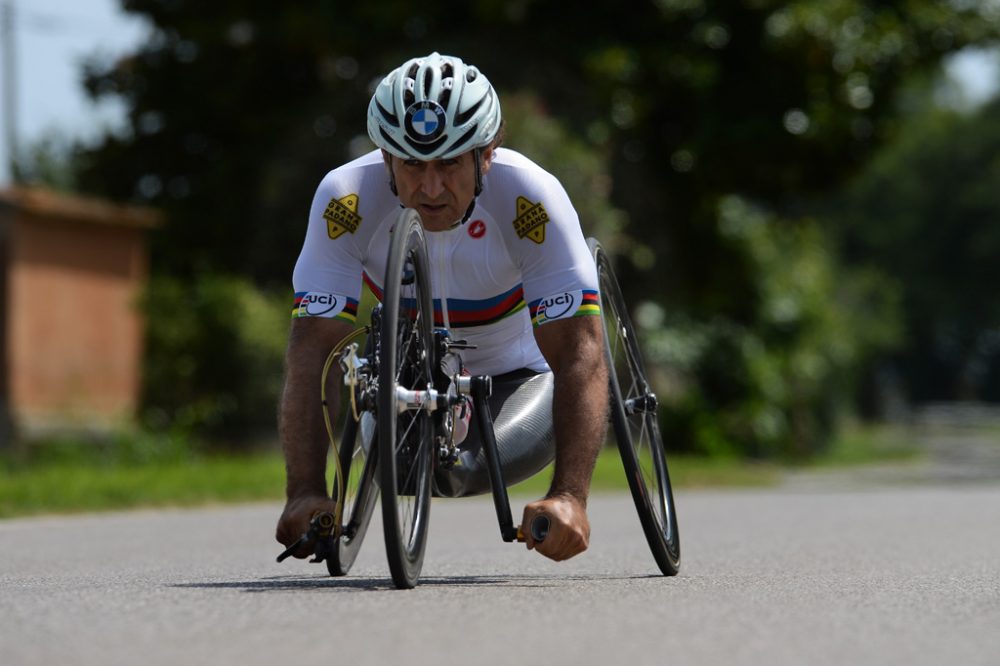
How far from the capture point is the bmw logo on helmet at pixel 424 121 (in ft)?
20.0

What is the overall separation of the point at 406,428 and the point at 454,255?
26.5 inches

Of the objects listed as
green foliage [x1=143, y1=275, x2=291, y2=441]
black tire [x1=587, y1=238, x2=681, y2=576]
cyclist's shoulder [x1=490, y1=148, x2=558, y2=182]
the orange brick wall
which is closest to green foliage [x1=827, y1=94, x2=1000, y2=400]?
green foliage [x1=143, y1=275, x2=291, y2=441]

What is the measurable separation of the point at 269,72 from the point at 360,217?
19.8 metres

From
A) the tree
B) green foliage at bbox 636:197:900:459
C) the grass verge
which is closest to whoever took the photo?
the grass verge

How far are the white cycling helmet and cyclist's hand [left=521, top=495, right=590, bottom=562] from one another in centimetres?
118

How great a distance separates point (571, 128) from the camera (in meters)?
22.7

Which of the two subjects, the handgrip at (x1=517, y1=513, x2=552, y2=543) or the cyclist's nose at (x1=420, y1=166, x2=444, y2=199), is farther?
the cyclist's nose at (x1=420, y1=166, x2=444, y2=199)

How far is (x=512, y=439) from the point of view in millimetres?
6668

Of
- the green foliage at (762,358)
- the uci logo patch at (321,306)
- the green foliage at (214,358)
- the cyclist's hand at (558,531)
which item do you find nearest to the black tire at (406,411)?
the uci logo patch at (321,306)

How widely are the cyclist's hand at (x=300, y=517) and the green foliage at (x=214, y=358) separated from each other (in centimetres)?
1503

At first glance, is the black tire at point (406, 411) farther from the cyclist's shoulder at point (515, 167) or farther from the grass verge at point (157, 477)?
the grass verge at point (157, 477)

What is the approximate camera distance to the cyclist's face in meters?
6.22

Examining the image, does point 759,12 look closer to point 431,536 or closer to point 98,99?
point 98,99

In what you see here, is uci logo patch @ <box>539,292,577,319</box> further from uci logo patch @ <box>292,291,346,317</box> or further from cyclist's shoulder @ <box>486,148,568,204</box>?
uci logo patch @ <box>292,291,346,317</box>
